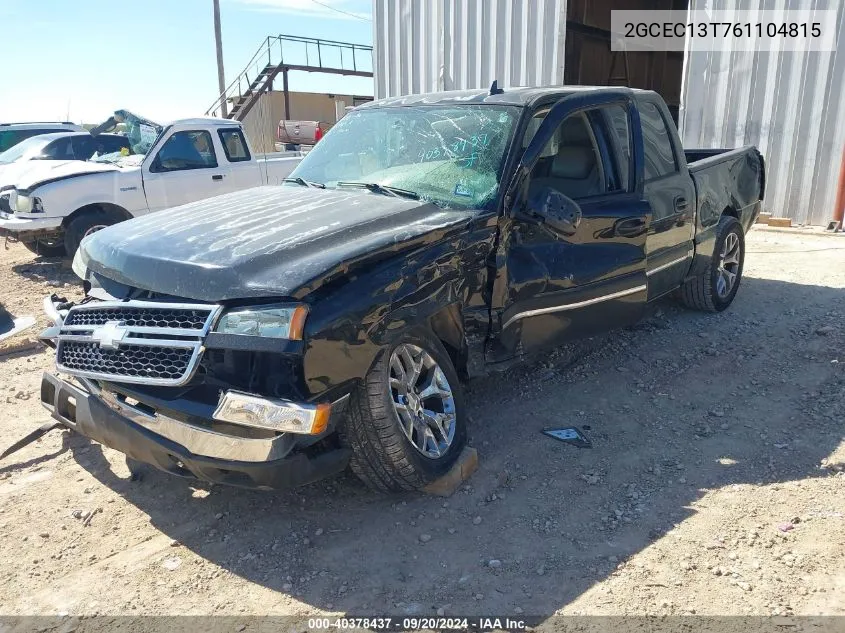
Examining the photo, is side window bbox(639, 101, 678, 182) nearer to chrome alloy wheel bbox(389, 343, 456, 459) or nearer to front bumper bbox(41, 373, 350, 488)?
chrome alloy wheel bbox(389, 343, 456, 459)

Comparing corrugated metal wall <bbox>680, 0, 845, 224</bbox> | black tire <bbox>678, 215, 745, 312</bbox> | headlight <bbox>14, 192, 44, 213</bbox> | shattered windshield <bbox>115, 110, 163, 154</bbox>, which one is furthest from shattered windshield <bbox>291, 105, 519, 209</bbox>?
corrugated metal wall <bbox>680, 0, 845, 224</bbox>

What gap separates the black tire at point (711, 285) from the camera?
5598 millimetres

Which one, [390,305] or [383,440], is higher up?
[390,305]

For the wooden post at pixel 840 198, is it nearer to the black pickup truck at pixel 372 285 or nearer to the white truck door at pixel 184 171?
the black pickup truck at pixel 372 285

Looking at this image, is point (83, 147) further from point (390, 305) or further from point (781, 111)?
point (781, 111)

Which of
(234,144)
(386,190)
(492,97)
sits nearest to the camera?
(386,190)

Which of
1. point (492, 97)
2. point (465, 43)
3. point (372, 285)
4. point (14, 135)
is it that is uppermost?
point (465, 43)

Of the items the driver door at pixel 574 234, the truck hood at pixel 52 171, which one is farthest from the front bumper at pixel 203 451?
the truck hood at pixel 52 171

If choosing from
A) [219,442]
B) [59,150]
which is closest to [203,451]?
[219,442]

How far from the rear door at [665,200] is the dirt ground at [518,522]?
0.79 m

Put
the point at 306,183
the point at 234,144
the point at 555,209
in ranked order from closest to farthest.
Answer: the point at 555,209, the point at 306,183, the point at 234,144

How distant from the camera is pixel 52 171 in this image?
28.5 ft

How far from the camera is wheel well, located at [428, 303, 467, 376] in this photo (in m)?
3.29

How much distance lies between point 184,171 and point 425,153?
6098mm
